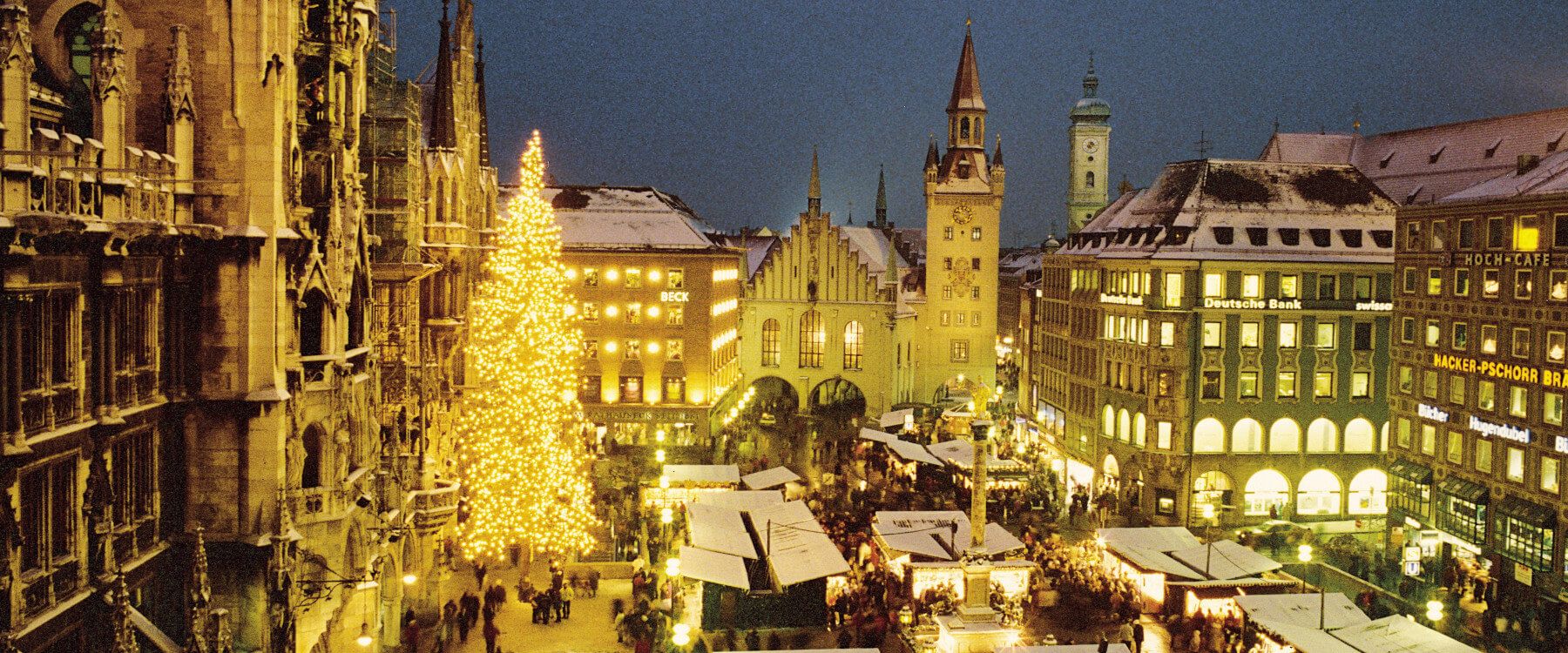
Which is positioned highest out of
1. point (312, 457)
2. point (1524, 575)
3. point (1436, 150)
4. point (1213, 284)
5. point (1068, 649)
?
point (1436, 150)

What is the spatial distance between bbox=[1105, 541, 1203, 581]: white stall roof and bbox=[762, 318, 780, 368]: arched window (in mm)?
50237

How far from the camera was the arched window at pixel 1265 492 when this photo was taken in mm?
50094

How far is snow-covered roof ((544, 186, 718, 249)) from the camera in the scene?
6681 centimetres

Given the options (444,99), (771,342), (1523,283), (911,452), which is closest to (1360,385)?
(1523,283)

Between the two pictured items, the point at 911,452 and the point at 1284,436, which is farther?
the point at 911,452

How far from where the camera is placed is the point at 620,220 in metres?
68.4

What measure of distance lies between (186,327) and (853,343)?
2630 inches

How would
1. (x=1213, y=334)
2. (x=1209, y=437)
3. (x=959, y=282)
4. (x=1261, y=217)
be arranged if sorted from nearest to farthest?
(x=1213, y=334), (x=1209, y=437), (x=1261, y=217), (x=959, y=282)

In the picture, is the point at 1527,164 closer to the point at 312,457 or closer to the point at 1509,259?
the point at 1509,259

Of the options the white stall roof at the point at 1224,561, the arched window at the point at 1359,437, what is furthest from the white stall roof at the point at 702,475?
the arched window at the point at 1359,437

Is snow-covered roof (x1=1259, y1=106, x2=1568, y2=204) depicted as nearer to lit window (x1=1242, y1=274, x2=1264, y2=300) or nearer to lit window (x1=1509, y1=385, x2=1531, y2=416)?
lit window (x1=1242, y1=274, x2=1264, y2=300)

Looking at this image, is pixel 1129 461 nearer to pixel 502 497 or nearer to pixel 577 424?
pixel 577 424

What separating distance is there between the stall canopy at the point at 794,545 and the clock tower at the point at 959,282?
176 ft

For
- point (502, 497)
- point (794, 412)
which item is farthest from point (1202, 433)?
point (794, 412)
